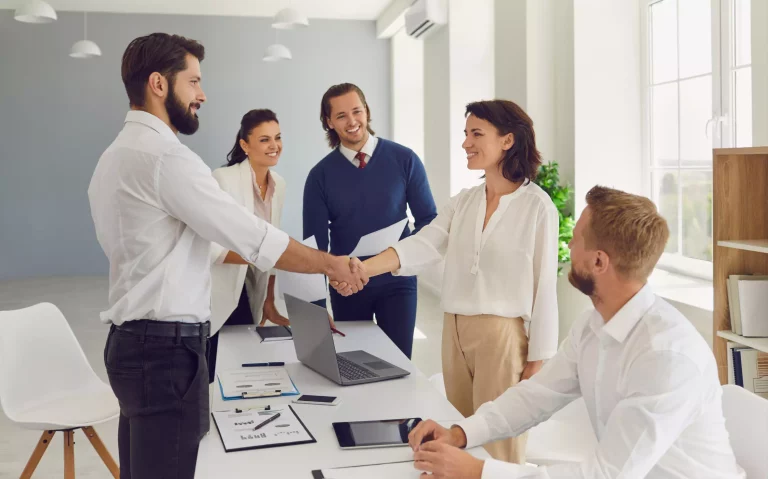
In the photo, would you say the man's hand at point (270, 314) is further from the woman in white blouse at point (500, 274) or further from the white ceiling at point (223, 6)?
the white ceiling at point (223, 6)

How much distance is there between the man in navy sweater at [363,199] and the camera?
10.2 ft

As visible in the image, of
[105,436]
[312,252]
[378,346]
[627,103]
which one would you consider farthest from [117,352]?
[627,103]

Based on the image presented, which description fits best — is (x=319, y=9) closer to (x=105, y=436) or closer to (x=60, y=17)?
(x=60, y=17)

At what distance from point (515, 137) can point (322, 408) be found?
3.60ft

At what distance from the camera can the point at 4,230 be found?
10727 millimetres

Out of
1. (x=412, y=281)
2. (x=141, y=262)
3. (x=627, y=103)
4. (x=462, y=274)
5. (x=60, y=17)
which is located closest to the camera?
(x=141, y=262)

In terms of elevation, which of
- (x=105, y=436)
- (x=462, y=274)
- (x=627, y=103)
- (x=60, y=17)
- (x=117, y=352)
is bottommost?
(x=105, y=436)

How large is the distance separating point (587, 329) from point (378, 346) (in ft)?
3.79

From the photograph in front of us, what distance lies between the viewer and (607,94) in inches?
187

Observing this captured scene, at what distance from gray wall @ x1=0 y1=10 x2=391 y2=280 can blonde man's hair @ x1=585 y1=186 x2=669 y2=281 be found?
10.0m

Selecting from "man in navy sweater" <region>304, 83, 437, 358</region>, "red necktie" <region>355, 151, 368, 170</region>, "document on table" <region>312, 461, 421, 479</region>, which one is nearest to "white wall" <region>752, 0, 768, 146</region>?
"man in navy sweater" <region>304, 83, 437, 358</region>

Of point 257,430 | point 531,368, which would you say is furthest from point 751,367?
point 257,430

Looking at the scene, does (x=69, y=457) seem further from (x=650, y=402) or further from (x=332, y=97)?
(x=650, y=402)

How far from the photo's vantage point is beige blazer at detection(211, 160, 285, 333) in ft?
9.70
